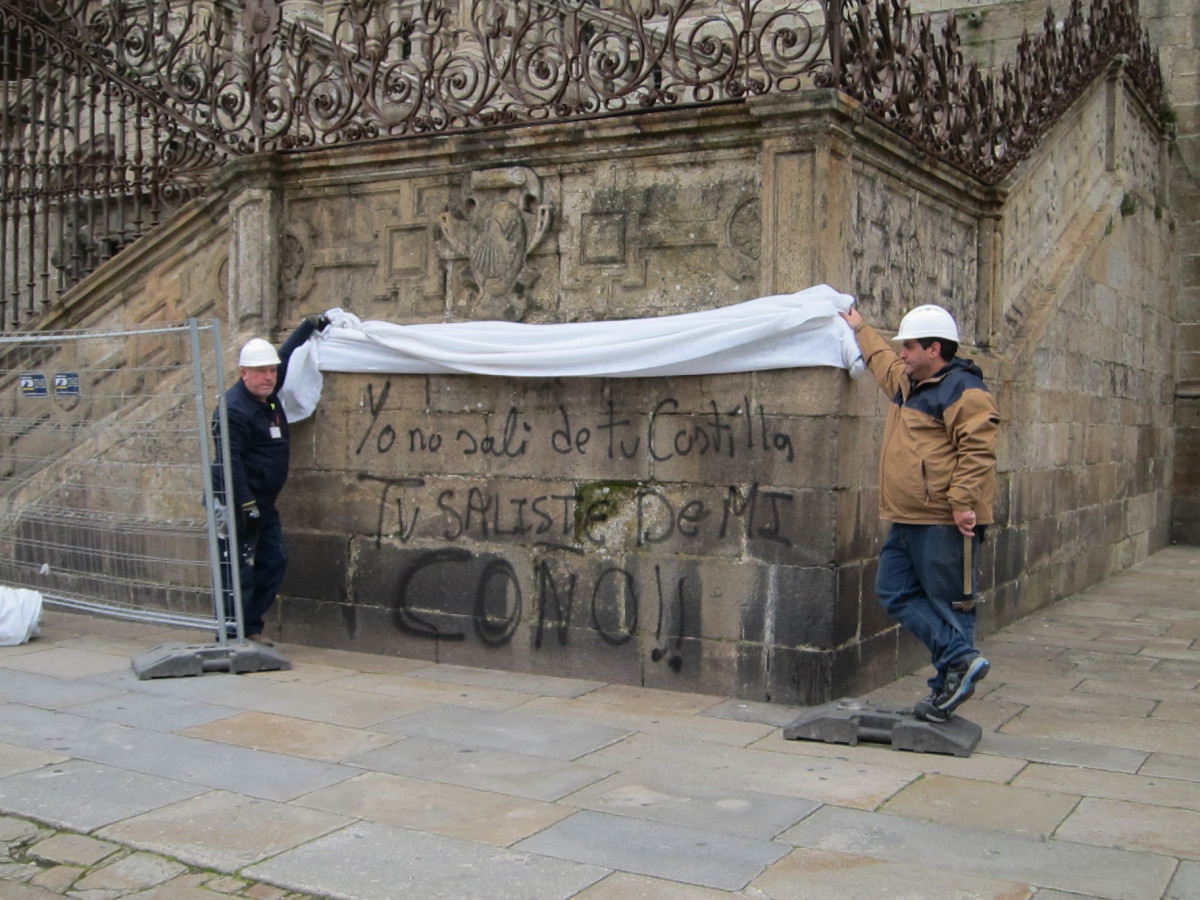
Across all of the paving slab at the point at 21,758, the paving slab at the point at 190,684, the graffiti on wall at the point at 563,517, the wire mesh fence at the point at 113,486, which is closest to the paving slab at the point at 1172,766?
the graffiti on wall at the point at 563,517

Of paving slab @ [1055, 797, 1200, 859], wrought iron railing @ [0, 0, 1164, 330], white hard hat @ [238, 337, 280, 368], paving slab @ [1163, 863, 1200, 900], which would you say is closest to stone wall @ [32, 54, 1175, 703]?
wrought iron railing @ [0, 0, 1164, 330]

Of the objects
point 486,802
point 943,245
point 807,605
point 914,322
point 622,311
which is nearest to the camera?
point 486,802

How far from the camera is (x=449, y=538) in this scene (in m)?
7.32

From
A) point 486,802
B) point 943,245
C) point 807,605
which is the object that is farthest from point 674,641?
point 943,245

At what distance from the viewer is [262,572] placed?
746 centimetres

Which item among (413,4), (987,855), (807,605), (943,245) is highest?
(413,4)

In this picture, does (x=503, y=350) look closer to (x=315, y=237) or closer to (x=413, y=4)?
(x=315, y=237)

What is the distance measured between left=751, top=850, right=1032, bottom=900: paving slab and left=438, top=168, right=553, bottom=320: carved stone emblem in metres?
3.86

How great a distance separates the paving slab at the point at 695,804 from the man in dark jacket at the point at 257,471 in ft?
10.1

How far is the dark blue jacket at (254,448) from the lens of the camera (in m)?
7.21

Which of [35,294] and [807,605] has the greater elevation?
[35,294]

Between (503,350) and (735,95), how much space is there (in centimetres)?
179

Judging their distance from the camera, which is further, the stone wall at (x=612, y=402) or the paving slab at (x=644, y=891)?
the stone wall at (x=612, y=402)

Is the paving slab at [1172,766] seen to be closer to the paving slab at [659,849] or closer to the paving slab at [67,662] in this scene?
the paving slab at [659,849]
